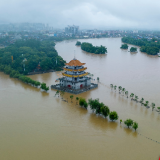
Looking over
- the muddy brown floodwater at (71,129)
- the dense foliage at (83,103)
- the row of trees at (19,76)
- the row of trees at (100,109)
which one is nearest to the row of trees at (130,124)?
the muddy brown floodwater at (71,129)

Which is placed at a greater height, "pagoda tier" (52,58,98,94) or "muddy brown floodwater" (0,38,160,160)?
"pagoda tier" (52,58,98,94)

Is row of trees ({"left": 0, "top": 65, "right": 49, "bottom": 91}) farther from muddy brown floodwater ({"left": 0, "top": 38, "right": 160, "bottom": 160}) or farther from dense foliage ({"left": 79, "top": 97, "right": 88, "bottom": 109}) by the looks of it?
dense foliage ({"left": 79, "top": 97, "right": 88, "bottom": 109})

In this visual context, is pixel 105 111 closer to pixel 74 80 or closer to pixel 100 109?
pixel 100 109

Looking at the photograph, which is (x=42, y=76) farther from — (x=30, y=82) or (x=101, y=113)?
(x=101, y=113)

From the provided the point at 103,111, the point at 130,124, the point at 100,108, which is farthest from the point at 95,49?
the point at 130,124

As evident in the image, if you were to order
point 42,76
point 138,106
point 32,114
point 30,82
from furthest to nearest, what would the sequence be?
point 42,76 → point 30,82 → point 138,106 → point 32,114

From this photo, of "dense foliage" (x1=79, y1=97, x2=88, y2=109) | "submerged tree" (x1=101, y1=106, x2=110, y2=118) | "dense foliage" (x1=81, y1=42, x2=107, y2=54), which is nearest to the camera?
"submerged tree" (x1=101, y1=106, x2=110, y2=118)

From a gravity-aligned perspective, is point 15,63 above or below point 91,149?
above

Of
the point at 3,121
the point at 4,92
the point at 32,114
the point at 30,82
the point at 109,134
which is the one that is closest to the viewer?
the point at 109,134

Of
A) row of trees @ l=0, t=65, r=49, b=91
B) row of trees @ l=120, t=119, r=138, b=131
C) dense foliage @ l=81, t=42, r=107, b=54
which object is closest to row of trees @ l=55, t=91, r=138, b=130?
row of trees @ l=120, t=119, r=138, b=131

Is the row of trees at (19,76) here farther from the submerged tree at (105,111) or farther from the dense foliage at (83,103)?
the submerged tree at (105,111)

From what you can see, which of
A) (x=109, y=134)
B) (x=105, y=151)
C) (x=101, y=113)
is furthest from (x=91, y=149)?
(x=101, y=113)
